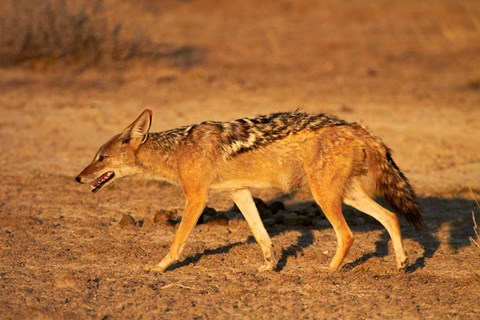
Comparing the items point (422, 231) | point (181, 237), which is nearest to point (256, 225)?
point (181, 237)

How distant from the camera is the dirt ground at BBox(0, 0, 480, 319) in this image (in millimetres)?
6797

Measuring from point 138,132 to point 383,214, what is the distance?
2.37 meters

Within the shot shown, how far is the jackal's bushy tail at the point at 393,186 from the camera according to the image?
7383 mm

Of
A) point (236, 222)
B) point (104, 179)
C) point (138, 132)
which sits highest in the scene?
point (138, 132)

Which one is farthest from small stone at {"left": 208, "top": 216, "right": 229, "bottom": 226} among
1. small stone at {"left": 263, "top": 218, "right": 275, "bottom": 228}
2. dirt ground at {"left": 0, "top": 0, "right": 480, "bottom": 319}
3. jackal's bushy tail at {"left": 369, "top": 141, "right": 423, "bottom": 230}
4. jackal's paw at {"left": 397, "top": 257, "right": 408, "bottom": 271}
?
jackal's paw at {"left": 397, "top": 257, "right": 408, "bottom": 271}

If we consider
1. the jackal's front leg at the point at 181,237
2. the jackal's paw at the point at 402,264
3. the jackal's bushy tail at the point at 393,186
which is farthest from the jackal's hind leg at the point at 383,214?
the jackal's front leg at the point at 181,237

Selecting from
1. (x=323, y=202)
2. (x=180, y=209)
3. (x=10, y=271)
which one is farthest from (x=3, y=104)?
(x=323, y=202)

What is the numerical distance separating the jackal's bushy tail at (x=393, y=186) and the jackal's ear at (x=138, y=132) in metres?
2.07

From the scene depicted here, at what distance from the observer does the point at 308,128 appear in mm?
7422

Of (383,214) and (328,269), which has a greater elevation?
(383,214)

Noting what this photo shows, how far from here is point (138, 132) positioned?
7.73 meters

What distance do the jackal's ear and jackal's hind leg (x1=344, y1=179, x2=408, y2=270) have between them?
6.34 ft

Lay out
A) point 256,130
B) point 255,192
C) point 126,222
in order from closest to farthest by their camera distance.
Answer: point 256,130 → point 126,222 → point 255,192

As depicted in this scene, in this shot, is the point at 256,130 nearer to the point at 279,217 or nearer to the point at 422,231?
the point at 279,217
